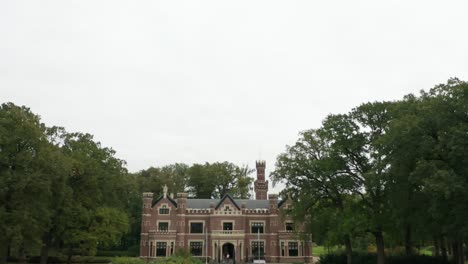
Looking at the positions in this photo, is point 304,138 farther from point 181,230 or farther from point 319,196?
point 181,230

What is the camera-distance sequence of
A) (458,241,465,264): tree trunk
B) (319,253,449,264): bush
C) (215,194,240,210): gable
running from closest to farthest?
(458,241,465,264): tree trunk → (319,253,449,264): bush → (215,194,240,210): gable

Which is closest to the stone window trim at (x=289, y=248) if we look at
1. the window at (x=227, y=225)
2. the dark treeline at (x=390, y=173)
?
the window at (x=227, y=225)

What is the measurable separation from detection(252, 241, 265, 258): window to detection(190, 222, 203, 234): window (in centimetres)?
682

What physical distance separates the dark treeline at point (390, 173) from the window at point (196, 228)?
70.2 ft

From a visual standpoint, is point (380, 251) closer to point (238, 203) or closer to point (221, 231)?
point (221, 231)

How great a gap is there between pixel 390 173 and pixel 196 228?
108ft

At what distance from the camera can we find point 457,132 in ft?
71.3

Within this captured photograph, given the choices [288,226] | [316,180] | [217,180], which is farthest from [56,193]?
[217,180]

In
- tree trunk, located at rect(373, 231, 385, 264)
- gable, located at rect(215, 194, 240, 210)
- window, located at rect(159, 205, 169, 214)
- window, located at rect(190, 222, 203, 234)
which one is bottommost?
tree trunk, located at rect(373, 231, 385, 264)

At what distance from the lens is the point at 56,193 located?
35.4m

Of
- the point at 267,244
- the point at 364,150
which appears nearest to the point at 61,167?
the point at 364,150

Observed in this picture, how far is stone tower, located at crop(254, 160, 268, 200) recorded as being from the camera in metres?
60.9

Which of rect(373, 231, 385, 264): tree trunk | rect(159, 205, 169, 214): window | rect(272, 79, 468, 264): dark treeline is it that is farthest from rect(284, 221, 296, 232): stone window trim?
rect(373, 231, 385, 264): tree trunk

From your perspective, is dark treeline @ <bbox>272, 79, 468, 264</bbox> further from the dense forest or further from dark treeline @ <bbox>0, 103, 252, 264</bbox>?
dark treeline @ <bbox>0, 103, 252, 264</bbox>
